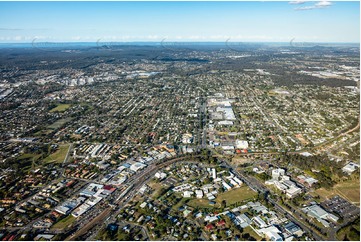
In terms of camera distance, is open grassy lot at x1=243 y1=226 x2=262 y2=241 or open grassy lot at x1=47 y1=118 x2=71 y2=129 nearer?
open grassy lot at x1=243 y1=226 x2=262 y2=241

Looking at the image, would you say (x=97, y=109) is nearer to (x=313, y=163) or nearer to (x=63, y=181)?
(x=63, y=181)

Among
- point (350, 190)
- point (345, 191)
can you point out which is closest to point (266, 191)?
point (345, 191)

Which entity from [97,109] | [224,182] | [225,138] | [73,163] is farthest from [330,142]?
[97,109]

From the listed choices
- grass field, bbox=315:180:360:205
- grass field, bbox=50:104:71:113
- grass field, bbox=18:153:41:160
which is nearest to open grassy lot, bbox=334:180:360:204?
grass field, bbox=315:180:360:205

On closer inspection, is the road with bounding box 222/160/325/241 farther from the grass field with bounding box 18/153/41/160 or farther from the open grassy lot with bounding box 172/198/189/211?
the grass field with bounding box 18/153/41/160

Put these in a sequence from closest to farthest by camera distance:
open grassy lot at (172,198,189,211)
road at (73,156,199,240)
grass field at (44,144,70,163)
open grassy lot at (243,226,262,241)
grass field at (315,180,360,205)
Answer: open grassy lot at (243,226,262,241), road at (73,156,199,240), open grassy lot at (172,198,189,211), grass field at (315,180,360,205), grass field at (44,144,70,163)

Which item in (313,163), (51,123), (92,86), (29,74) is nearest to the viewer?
(313,163)
